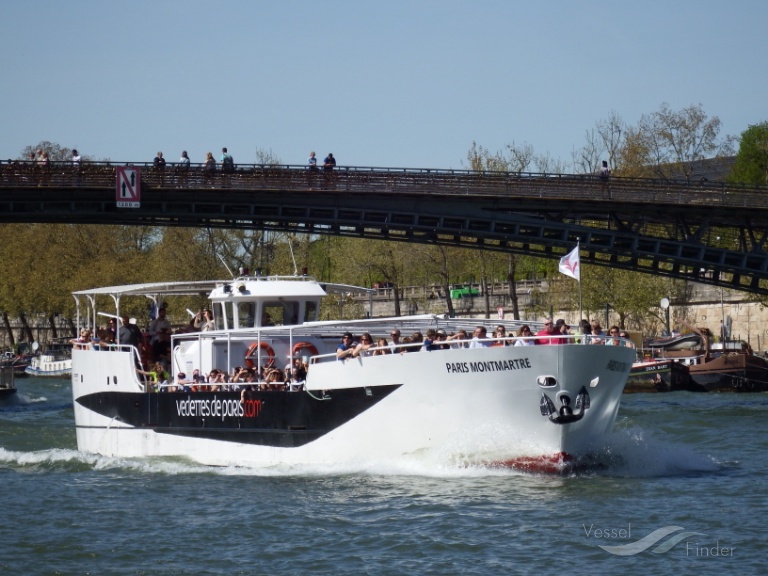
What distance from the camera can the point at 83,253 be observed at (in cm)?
8738

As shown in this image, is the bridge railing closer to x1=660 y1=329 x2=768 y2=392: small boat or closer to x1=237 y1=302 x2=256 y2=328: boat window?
x1=660 y1=329 x2=768 y2=392: small boat

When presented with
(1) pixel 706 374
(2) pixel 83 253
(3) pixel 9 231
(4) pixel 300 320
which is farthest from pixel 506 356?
(3) pixel 9 231

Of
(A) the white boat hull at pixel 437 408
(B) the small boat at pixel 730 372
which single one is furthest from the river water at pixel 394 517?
(B) the small boat at pixel 730 372

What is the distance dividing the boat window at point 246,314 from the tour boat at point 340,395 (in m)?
0.03

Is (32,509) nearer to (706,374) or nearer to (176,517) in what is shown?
(176,517)

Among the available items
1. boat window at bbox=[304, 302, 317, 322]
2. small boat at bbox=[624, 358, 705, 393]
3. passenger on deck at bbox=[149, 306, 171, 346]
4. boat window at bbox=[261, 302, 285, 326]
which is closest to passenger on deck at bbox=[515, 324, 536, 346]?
boat window at bbox=[304, 302, 317, 322]

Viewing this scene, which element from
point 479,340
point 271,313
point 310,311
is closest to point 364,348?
point 479,340

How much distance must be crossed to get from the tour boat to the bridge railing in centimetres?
1892

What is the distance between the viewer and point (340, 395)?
2656cm

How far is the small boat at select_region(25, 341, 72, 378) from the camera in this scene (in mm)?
87125

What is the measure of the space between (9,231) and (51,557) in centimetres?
7822

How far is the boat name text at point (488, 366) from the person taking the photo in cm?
2481

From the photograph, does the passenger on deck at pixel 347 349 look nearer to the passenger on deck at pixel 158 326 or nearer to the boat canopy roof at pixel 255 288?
the boat canopy roof at pixel 255 288

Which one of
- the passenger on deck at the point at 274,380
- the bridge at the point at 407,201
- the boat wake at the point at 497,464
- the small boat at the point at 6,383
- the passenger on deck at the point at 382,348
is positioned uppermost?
the bridge at the point at 407,201
